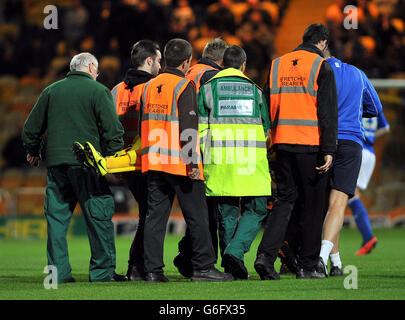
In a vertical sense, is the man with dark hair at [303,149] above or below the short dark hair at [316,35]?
below

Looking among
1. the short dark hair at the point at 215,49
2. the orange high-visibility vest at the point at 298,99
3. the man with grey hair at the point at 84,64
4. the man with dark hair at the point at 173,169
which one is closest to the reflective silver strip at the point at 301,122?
the orange high-visibility vest at the point at 298,99

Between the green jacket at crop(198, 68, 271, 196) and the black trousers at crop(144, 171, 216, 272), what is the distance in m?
0.32

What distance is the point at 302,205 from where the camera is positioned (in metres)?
8.02

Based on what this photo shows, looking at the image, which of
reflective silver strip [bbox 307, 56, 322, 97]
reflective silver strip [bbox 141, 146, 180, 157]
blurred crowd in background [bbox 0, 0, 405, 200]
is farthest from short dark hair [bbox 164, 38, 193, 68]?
blurred crowd in background [bbox 0, 0, 405, 200]

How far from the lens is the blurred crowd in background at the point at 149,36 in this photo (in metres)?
17.7

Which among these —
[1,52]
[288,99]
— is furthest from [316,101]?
[1,52]

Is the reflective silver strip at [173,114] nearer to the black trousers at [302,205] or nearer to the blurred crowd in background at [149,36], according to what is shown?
the black trousers at [302,205]

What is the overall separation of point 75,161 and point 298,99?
202 cm

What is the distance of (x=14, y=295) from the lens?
7016 mm

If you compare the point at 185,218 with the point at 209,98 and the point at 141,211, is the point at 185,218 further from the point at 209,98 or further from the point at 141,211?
the point at 209,98

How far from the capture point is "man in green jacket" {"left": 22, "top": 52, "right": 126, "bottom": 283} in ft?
26.1

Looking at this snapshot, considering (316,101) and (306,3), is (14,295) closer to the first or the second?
(316,101)

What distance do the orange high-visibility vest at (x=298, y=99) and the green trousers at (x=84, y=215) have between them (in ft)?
5.45

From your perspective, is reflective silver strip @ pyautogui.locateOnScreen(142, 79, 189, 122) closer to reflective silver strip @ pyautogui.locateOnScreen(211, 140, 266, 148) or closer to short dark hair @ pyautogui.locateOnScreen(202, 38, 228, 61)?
reflective silver strip @ pyautogui.locateOnScreen(211, 140, 266, 148)
